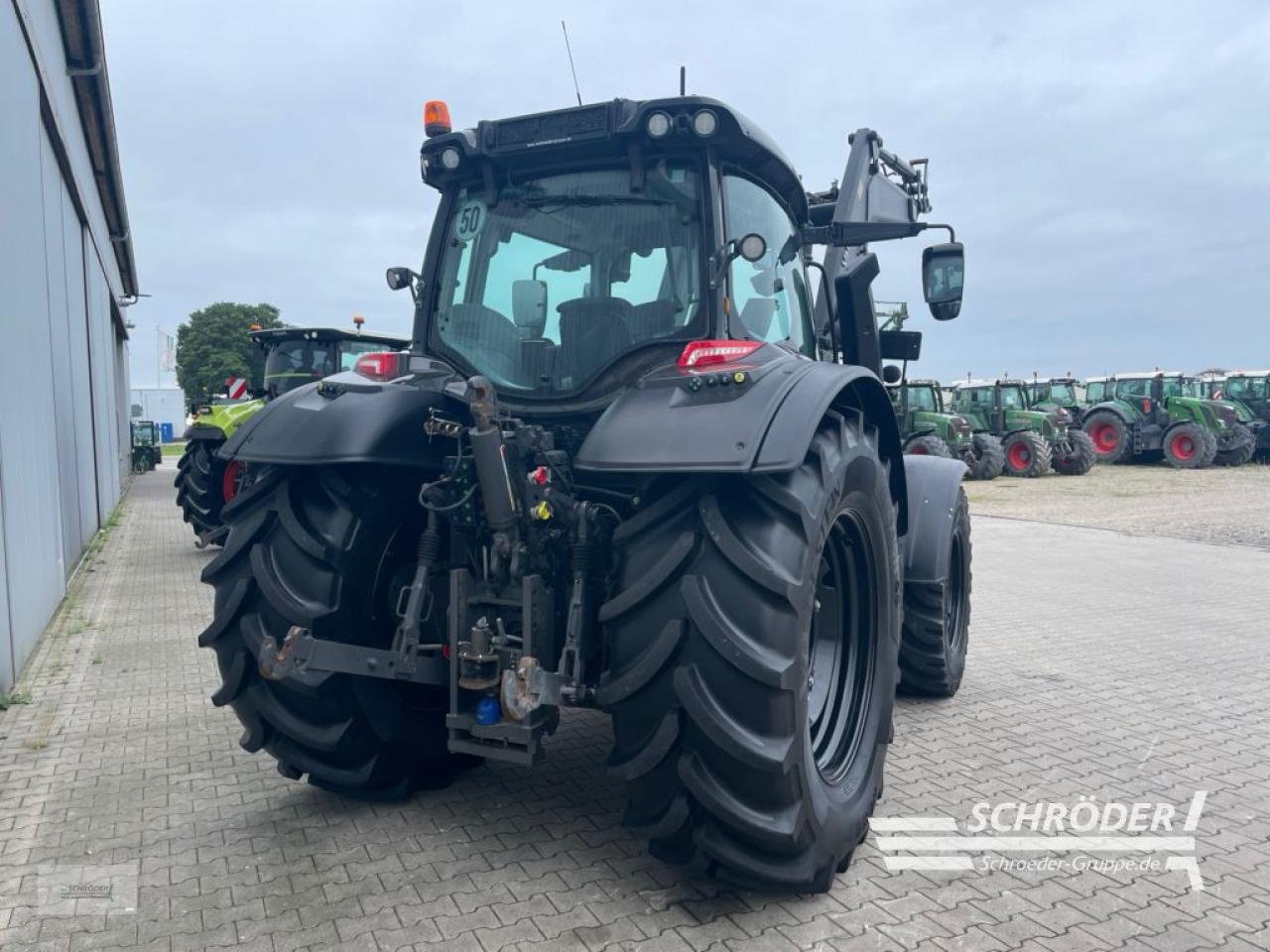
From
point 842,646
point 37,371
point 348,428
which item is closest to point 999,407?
point 37,371

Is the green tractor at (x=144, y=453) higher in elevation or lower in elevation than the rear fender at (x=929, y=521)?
lower

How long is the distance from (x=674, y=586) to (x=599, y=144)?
1739 mm

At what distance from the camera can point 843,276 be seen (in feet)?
14.7

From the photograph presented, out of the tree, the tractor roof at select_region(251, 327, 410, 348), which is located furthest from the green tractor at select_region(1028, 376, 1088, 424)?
the tree

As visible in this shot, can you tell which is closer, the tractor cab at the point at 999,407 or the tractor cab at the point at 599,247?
the tractor cab at the point at 599,247

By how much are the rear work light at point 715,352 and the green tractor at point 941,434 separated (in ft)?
57.2

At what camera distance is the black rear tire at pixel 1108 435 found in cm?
2495

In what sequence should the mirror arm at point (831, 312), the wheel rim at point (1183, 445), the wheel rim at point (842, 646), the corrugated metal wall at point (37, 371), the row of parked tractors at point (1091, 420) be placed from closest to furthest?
the wheel rim at point (842, 646) < the mirror arm at point (831, 312) < the corrugated metal wall at point (37, 371) < the row of parked tractors at point (1091, 420) < the wheel rim at point (1183, 445)

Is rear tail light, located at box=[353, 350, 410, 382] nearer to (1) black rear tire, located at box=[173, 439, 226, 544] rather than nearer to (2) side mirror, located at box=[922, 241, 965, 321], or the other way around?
(2) side mirror, located at box=[922, 241, 965, 321]

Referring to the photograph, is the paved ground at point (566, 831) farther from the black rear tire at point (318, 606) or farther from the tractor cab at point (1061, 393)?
the tractor cab at point (1061, 393)

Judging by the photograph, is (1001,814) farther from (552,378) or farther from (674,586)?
(552,378)

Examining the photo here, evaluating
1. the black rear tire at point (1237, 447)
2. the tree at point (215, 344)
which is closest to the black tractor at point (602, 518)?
the black rear tire at point (1237, 447)

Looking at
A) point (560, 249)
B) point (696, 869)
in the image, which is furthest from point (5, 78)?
point (696, 869)

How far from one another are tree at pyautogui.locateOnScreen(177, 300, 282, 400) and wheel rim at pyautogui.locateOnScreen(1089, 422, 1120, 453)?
137 ft
